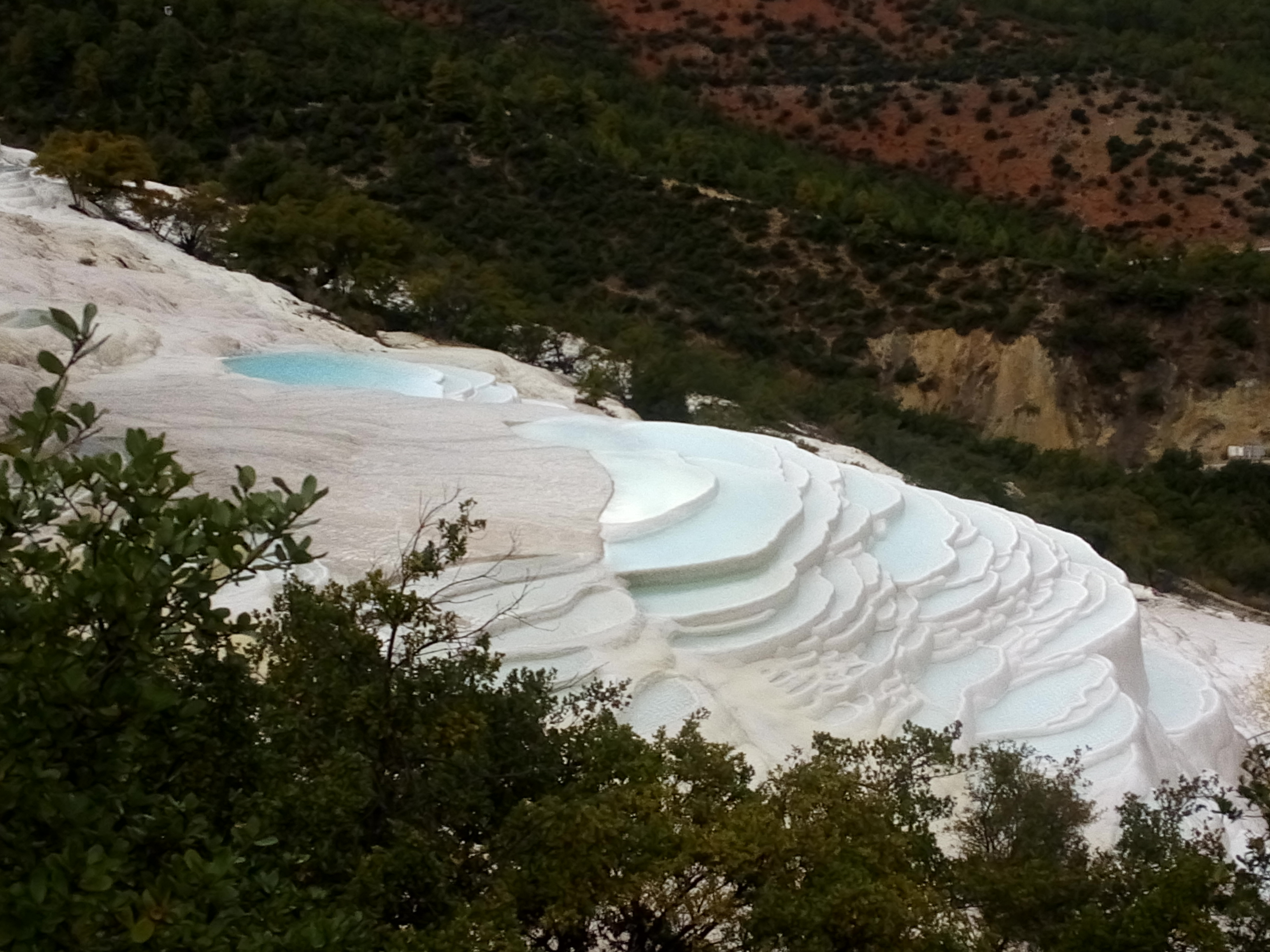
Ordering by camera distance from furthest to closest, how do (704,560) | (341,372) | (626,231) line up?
(626,231) < (341,372) < (704,560)

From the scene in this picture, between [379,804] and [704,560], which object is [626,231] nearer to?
[704,560]

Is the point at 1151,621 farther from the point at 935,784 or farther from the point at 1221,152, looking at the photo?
the point at 1221,152

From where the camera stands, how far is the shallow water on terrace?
52.5ft

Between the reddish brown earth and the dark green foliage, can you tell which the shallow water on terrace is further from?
the reddish brown earth

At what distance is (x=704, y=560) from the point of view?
34.3 ft

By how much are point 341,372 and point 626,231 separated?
66.6 ft

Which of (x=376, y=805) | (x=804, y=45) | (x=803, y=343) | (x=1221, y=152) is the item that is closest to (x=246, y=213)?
(x=803, y=343)

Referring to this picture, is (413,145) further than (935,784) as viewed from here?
Yes

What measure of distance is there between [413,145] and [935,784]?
31.6 m

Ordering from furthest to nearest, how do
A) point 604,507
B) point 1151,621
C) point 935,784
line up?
point 1151,621
point 604,507
point 935,784

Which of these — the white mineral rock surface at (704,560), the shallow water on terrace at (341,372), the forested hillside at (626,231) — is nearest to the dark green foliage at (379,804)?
the white mineral rock surface at (704,560)

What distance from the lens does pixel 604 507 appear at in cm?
1145

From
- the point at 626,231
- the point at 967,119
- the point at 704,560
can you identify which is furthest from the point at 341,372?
the point at 967,119

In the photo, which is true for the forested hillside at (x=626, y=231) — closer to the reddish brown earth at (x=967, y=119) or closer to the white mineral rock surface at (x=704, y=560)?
the reddish brown earth at (x=967, y=119)
